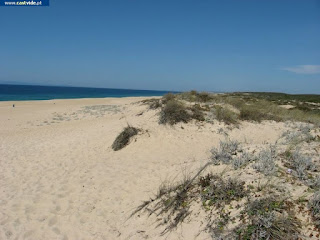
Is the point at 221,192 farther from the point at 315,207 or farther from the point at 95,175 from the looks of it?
the point at 95,175

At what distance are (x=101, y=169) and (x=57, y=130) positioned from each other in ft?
27.7

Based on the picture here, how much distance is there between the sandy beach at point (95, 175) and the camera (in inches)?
174

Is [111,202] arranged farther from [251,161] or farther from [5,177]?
[5,177]

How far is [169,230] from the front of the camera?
3.85m

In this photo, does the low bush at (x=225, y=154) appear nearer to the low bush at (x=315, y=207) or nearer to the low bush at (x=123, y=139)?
the low bush at (x=315, y=207)

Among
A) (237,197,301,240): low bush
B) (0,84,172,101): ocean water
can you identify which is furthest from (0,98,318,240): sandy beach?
(0,84,172,101): ocean water

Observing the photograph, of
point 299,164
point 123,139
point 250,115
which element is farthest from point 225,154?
point 250,115

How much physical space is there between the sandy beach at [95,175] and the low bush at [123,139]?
0.31 metres

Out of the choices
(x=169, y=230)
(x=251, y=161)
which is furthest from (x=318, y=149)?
(x=169, y=230)

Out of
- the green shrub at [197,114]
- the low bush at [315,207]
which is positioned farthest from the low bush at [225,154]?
the green shrub at [197,114]

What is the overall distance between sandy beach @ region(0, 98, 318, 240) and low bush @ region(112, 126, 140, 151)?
1.03ft

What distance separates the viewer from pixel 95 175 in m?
6.96

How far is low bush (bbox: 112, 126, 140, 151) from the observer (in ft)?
30.9

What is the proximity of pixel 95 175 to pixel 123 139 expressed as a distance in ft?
9.25
